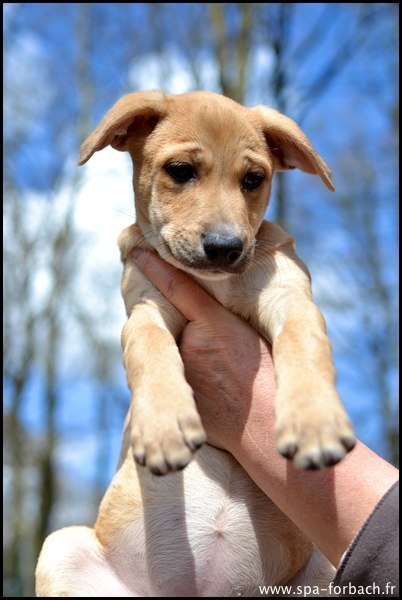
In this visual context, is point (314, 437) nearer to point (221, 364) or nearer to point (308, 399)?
point (308, 399)

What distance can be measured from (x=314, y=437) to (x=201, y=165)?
4.70 feet

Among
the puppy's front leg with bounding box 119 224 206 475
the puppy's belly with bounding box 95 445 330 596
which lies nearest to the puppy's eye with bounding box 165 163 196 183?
the puppy's front leg with bounding box 119 224 206 475

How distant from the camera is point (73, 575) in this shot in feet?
9.70

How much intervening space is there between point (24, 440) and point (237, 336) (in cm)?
1476

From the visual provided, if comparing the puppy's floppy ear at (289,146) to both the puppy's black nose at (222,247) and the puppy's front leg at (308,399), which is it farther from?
the puppy's front leg at (308,399)

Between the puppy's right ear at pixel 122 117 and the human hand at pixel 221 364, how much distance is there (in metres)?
0.59

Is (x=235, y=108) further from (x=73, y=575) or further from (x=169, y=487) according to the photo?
(x=73, y=575)

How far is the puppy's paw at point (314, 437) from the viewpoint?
204 cm

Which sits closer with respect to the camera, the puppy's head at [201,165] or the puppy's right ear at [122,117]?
the puppy's head at [201,165]

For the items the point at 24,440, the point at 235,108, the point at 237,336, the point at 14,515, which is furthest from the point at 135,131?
the point at 14,515

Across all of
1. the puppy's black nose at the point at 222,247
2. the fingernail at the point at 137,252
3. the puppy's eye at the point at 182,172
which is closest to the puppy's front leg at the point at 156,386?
the fingernail at the point at 137,252

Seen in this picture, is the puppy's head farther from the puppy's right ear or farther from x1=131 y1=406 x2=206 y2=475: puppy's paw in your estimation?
x1=131 y1=406 x2=206 y2=475: puppy's paw

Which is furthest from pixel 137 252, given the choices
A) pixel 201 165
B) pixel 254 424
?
pixel 254 424

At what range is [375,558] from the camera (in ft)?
7.16
